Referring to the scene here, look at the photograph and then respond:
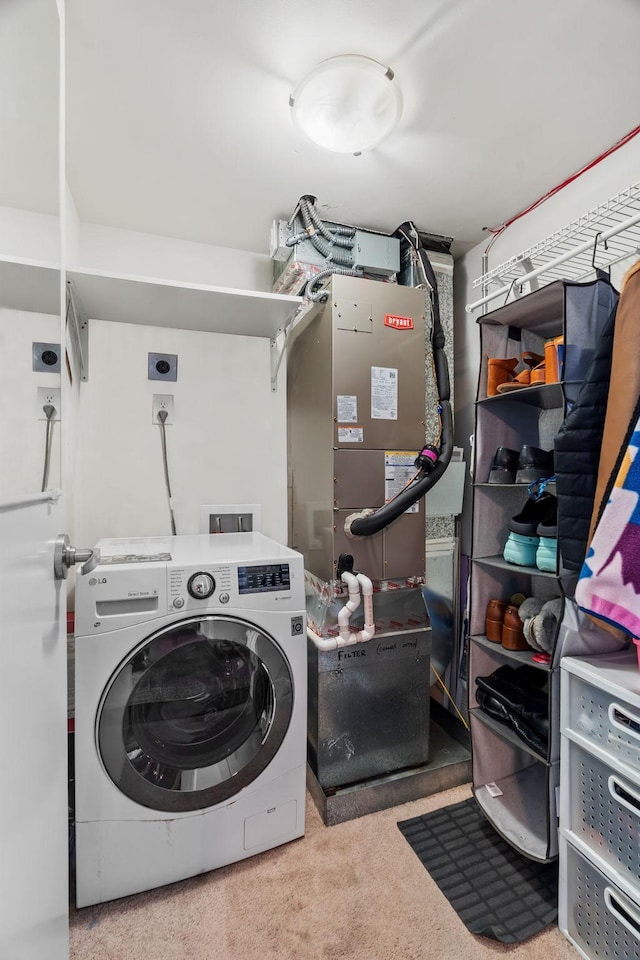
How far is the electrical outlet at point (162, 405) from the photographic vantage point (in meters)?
2.15

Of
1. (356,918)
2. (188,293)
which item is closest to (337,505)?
(188,293)

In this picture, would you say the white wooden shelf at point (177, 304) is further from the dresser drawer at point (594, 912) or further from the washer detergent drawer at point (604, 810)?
the dresser drawer at point (594, 912)

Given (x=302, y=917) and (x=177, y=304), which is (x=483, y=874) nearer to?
(x=302, y=917)

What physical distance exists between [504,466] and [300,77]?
1.46 m

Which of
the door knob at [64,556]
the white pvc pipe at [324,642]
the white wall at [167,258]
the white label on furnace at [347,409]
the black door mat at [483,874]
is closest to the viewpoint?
the door knob at [64,556]

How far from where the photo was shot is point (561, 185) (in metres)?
1.89

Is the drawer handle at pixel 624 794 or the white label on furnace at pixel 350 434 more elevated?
the white label on furnace at pixel 350 434

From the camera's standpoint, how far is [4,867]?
48 centimetres

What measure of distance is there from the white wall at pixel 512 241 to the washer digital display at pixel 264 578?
1.15 m

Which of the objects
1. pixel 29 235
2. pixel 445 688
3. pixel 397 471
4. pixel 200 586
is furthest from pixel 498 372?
pixel 445 688

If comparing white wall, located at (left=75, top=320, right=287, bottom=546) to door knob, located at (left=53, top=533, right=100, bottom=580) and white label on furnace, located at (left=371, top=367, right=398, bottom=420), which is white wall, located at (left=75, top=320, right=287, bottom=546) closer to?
white label on furnace, located at (left=371, top=367, right=398, bottom=420)

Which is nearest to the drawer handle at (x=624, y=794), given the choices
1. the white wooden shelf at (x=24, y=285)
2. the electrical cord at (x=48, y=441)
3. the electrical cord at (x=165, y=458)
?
the electrical cord at (x=48, y=441)

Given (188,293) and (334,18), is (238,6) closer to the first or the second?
(334,18)

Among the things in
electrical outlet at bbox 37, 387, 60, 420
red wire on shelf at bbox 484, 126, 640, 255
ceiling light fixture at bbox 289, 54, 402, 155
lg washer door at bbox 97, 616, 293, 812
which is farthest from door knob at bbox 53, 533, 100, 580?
red wire on shelf at bbox 484, 126, 640, 255
